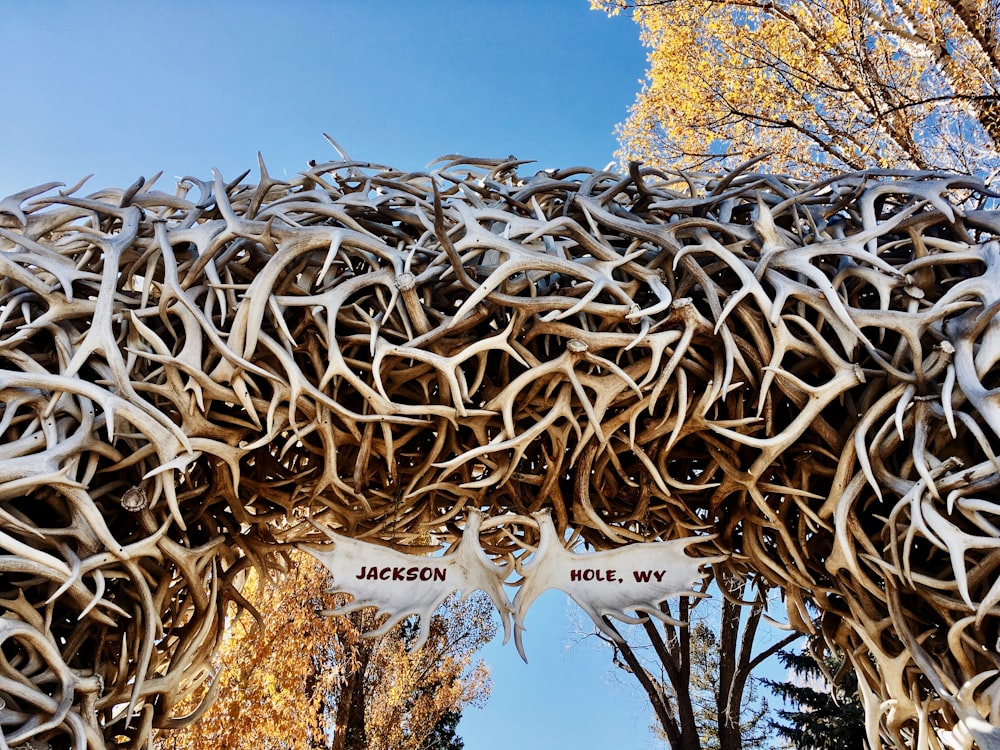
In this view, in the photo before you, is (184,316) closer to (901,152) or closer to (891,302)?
(891,302)

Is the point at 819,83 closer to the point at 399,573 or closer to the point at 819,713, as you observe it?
the point at 399,573

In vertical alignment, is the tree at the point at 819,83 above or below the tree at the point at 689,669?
above

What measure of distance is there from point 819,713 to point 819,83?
18.4 feet

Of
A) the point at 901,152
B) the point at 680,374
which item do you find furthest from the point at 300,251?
the point at 901,152

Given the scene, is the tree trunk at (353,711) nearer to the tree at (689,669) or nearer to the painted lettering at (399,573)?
the tree at (689,669)

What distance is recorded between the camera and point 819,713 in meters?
8.59

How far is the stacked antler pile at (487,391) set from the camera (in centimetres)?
217

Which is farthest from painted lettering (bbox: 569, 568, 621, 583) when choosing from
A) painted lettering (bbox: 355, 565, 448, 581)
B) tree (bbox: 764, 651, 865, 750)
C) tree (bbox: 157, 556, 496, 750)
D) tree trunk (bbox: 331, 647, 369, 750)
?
tree trunk (bbox: 331, 647, 369, 750)

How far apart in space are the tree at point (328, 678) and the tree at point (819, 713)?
9.72ft

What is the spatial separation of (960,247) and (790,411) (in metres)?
0.60

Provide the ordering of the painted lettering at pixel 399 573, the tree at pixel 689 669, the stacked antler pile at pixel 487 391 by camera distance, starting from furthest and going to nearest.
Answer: the tree at pixel 689 669, the painted lettering at pixel 399 573, the stacked antler pile at pixel 487 391

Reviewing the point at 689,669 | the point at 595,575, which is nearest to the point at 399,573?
the point at 595,575

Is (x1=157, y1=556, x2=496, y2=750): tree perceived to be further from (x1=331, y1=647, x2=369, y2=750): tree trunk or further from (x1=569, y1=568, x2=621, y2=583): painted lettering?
(x1=569, y1=568, x2=621, y2=583): painted lettering

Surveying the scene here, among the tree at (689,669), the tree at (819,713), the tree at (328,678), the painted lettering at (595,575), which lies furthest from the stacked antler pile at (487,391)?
the tree at (819,713)
